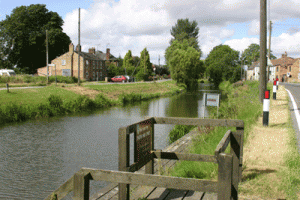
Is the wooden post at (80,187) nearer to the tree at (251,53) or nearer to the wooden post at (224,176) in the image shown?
the wooden post at (224,176)

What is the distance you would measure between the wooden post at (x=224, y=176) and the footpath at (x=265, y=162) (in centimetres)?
151

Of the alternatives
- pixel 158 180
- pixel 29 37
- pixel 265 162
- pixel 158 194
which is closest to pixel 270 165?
pixel 265 162

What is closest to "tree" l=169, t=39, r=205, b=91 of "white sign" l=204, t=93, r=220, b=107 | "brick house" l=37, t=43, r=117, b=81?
"brick house" l=37, t=43, r=117, b=81

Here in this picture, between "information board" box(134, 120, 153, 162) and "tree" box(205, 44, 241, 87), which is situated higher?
"tree" box(205, 44, 241, 87)

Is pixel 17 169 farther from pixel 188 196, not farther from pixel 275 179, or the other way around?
pixel 275 179

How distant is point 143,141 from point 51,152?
329 inches

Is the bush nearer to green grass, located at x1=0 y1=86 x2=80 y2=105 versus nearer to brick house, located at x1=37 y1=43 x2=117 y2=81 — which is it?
green grass, located at x1=0 y1=86 x2=80 y2=105

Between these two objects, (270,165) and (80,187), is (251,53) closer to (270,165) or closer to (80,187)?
(270,165)

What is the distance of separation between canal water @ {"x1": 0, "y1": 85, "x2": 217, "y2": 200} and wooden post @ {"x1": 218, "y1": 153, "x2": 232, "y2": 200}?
5.08 meters

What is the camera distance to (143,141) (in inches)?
Answer: 168

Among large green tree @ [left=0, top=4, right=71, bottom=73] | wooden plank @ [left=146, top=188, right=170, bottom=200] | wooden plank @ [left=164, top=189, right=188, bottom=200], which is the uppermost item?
large green tree @ [left=0, top=4, right=71, bottom=73]

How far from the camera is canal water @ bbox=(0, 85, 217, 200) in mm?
8203

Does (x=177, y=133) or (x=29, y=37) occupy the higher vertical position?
(x=29, y=37)

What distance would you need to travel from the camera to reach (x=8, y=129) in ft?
52.4
